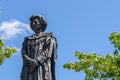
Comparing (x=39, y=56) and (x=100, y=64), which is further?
(x=100, y=64)

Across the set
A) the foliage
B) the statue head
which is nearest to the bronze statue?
the statue head

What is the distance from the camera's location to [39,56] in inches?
453

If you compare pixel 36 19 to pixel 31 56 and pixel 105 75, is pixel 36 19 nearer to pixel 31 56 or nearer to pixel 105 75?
pixel 31 56

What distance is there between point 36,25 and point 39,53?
0.87 metres

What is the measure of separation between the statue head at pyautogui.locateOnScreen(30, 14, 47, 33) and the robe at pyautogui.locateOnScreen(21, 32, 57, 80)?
17 centimetres

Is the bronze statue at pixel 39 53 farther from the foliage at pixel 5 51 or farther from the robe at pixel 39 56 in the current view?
the foliage at pixel 5 51

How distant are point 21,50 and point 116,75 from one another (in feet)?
44.3

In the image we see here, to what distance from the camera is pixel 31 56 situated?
457 inches

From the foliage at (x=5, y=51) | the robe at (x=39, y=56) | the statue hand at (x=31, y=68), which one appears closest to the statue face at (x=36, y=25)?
the robe at (x=39, y=56)

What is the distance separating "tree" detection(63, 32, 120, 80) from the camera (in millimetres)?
24891

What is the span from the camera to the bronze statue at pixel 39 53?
11.4m

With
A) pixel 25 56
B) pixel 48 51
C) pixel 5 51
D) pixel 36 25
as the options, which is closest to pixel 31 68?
pixel 25 56

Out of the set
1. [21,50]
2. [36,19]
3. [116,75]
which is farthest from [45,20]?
[116,75]

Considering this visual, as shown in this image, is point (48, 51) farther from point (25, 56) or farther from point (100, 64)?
point (100, 64)
